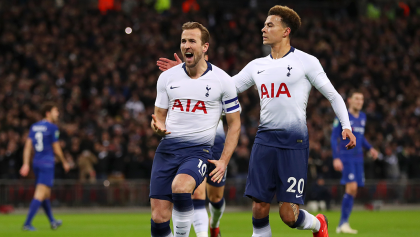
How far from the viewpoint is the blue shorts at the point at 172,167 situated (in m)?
7.00

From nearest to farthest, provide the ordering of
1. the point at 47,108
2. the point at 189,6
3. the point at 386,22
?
1. the point at 47,108
2. the point at 189,6
3. the point at 386,22

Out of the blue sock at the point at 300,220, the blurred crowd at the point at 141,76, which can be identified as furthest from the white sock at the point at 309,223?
the blurred crowd at the point at 141,76

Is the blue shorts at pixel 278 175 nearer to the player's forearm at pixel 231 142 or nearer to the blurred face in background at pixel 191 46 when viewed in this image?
the player's forearm at pixel 231 142

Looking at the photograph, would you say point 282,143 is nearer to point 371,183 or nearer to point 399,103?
point 371,183

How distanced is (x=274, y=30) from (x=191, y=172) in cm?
195

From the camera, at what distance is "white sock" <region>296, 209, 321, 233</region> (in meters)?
7.57

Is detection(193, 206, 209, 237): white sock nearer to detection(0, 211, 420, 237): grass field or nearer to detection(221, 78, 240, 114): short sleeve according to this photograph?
detection(221, 78, 240, 114): short sleeve

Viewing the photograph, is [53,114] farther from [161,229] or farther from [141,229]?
[161,229]

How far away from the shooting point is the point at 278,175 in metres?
7.35

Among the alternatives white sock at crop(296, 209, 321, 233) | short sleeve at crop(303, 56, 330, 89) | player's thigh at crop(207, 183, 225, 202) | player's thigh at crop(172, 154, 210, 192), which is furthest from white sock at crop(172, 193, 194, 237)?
player's thigh at crop(207, 183, 225, 202)

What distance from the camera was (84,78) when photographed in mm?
24156

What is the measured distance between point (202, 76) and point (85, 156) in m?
14.2

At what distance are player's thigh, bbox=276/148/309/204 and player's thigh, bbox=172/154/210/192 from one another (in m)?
0.85

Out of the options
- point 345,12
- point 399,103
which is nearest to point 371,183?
point 399,103
